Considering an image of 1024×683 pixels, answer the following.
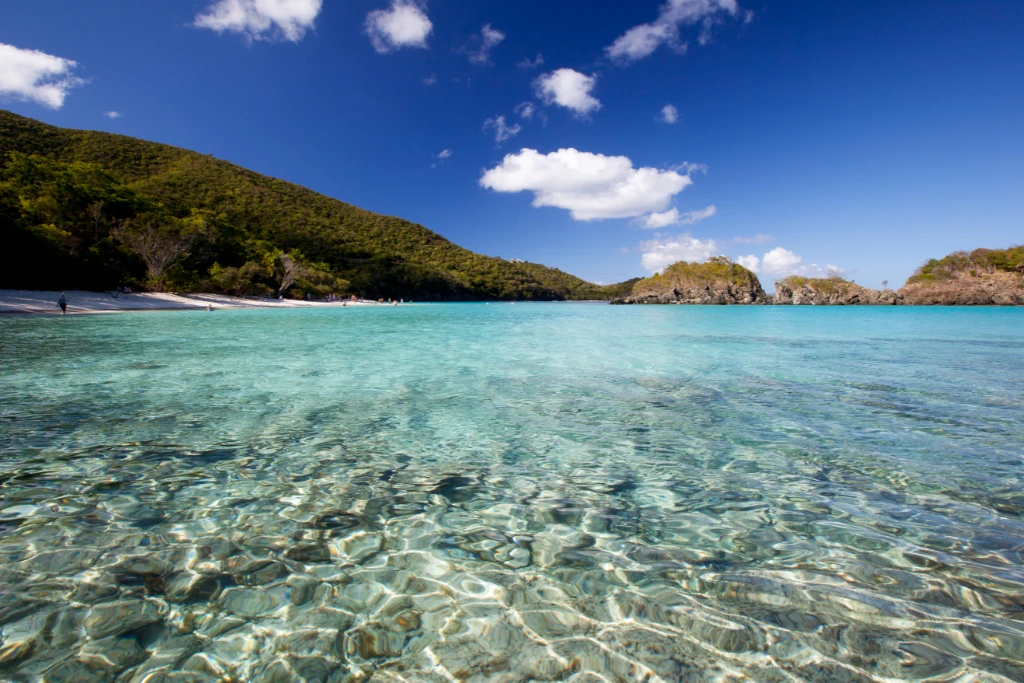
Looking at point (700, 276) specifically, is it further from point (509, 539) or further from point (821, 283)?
point (509, 539)

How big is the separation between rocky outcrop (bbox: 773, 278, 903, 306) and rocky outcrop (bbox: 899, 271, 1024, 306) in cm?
579

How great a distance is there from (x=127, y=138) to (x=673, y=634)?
12558 cm

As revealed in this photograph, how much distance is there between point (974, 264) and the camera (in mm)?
96812

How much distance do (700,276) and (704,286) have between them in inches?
141

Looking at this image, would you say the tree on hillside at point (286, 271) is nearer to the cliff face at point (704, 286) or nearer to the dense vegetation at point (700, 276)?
the cliff face at point (704, 286)

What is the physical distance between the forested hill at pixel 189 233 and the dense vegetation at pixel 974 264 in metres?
101

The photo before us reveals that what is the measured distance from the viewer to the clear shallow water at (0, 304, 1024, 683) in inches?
92.8

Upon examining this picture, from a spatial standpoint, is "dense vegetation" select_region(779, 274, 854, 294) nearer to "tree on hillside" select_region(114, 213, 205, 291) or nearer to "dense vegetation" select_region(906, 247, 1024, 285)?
"dense vegetation" select_region(906, 247, 1024, 285)

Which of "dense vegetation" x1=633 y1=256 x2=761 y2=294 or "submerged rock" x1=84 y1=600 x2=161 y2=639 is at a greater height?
"dense vegetation" x1=633 y1=256 x2=761 y2=294

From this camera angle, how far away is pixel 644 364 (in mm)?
13203

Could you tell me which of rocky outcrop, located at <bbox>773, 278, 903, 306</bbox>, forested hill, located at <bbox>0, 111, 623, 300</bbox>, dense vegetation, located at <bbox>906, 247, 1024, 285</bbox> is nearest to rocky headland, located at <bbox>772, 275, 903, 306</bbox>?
rocky outcrop, located at <bbox>773, 278, 903, 306</bbox>

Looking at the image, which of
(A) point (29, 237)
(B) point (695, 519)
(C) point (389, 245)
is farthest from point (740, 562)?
(C) point (389, 245)

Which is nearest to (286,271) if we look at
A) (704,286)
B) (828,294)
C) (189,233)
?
(189,233)

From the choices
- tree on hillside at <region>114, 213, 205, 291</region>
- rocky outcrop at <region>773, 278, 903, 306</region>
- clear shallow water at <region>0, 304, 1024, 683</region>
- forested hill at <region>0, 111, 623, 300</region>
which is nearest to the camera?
clear shallow water at <region>0, 304, 1024, 683</region>
